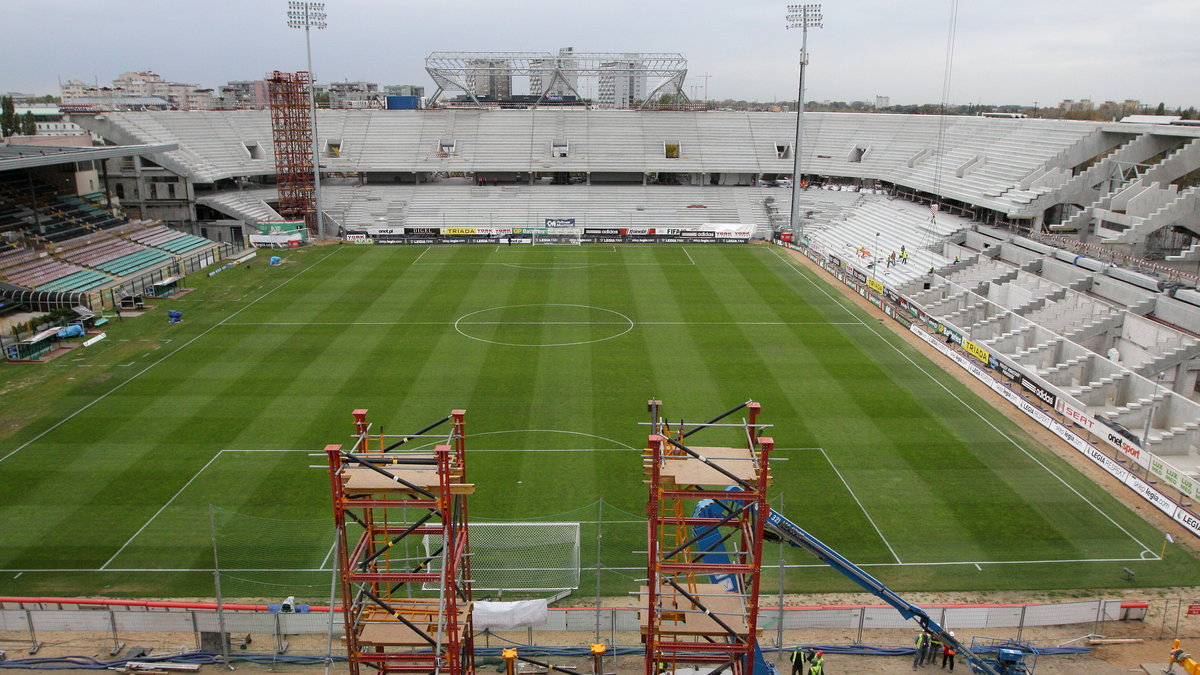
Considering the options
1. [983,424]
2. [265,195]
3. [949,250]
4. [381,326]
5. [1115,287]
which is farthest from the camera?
[265,195]

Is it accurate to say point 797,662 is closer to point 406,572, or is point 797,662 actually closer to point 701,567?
point 701,567

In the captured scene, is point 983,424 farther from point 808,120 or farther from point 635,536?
point 808,120

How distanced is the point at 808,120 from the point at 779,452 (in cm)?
6237

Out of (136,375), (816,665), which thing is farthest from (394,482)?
(136,375)

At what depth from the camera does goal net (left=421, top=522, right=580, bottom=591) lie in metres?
17.7

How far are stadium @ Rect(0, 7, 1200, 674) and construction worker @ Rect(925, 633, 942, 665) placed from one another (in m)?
0.32

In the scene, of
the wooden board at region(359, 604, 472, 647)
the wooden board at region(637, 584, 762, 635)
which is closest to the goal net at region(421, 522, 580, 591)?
the wooden board at region(359, 604, 472, 647)

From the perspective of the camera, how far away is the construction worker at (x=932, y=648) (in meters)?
15.3

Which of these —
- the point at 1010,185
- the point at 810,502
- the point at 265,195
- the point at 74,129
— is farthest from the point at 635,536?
the point at 74,129

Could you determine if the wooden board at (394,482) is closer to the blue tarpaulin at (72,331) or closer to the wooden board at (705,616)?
the wooden board at (705,616)

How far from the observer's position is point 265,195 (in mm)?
67438

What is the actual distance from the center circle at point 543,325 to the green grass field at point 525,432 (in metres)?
0.20

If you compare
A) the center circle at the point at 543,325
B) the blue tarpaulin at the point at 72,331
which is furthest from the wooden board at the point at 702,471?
the blue tarpaulin at the point at 72,331

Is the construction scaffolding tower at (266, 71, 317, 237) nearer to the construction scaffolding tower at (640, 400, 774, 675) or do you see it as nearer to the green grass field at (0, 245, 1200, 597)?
the green grass field at (0, 245, 1200, 597)
